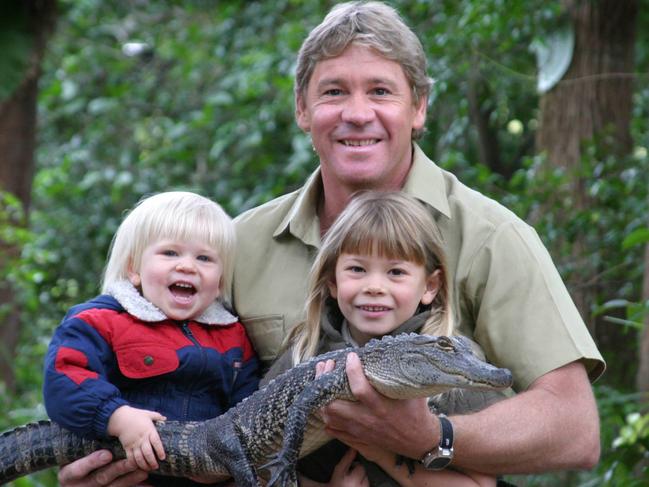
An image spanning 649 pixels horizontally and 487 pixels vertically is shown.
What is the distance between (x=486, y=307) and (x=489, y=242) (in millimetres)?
229

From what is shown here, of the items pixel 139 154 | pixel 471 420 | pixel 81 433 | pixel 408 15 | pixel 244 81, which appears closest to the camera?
pixel 471 420

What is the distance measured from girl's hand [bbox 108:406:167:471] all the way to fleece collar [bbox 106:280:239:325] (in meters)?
0.34

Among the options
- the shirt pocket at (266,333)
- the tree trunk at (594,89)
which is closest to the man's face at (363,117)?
the shirt pocket at (266,333)

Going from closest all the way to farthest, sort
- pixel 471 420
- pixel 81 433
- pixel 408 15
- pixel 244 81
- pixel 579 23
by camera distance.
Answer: pixel 471 420 → pixel 81 433 → pixel 579 23 → pixel 408 15 → pixel 244 81

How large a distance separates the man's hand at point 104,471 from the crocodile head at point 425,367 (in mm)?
968

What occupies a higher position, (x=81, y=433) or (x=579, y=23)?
(x=579, y=23)

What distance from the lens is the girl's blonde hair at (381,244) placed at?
3.50 metres

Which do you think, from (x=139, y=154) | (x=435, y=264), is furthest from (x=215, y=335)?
(x=139, y=154)

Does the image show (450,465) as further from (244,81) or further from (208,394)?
(244,81)

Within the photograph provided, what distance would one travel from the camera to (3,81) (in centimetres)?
730

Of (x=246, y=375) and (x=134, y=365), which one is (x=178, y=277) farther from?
(x=246, y=375)

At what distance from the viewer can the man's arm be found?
3.31 meters

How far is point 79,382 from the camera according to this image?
141 inches

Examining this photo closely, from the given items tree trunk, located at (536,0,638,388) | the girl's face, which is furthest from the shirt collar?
tree trunk, located at (536,0,638,388)
